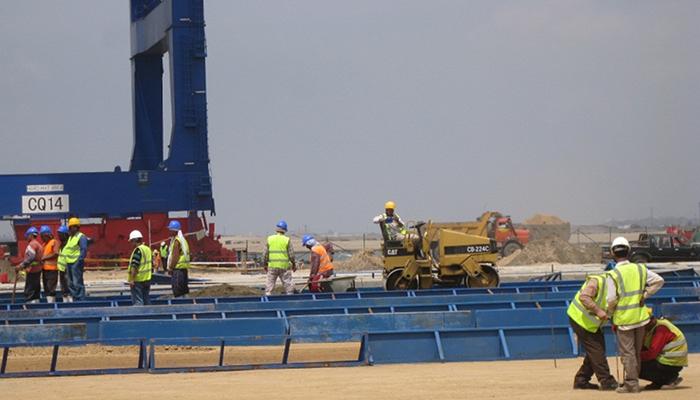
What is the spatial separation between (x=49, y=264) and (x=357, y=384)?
1137 centimetres

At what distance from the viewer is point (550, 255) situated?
4947 centimetres

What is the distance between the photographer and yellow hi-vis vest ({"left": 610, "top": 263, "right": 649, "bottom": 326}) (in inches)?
449

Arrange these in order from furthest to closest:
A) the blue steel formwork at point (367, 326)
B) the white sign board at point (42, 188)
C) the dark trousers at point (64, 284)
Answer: the white sign board at point (42, 188) → the dark trousers at point (64, 284) → the blue steel formwork at point (367, 326)

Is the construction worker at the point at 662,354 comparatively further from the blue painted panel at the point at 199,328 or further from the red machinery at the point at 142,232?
the red machinery at the point at 142,232

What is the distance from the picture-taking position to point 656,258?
142ft

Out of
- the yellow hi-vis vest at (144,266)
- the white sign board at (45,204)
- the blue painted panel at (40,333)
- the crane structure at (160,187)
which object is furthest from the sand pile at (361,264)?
the blue painted panel at (40,333)

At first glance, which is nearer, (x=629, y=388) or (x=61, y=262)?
(x=629, y=388)

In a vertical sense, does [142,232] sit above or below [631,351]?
above

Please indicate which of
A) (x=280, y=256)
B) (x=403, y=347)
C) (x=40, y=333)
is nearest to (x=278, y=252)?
(x=280, y=256)

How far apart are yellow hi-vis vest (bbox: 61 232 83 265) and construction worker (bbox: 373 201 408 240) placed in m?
5.19

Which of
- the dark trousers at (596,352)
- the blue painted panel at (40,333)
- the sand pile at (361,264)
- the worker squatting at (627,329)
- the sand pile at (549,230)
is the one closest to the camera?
the worker squatting at (627,329)

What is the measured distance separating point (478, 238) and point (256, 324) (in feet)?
27.5

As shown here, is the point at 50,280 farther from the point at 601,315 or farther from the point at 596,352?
the point at 601,315

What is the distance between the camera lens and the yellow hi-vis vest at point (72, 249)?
850 inches
